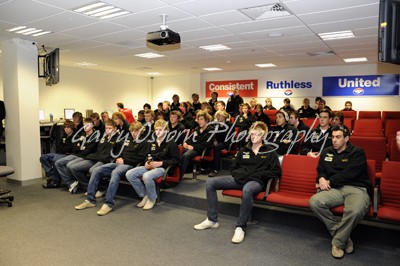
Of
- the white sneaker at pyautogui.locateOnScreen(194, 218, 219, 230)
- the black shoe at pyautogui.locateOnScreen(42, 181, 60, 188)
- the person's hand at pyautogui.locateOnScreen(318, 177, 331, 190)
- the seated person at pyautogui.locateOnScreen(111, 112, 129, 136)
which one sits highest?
the seated person at pyautogui.locateOnScreen(111, 112, 129, 136)

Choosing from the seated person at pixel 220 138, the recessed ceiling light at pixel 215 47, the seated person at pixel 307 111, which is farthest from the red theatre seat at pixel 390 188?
the seated person at pixel 307 111

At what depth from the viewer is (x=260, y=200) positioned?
370 cm

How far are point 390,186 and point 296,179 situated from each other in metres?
0.96

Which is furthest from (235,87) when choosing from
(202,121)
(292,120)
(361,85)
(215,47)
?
(202,121)

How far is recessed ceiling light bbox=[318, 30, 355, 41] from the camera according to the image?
5660 mm

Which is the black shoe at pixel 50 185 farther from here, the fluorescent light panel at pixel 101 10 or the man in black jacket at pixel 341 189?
the man in black jacket at pixel 341 189

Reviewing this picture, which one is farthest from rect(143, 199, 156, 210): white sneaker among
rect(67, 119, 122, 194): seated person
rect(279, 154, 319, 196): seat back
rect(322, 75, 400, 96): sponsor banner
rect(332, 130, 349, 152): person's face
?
rect(322, 75, 400, 96): sponsor banner

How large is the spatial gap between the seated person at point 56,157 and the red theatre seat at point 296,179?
4.05 m

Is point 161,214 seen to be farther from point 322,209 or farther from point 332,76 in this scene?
point 332,76

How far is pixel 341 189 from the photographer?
3359 mm

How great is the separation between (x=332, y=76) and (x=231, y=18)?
6.90m

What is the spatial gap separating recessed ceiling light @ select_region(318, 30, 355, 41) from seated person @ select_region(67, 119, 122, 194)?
4068mm

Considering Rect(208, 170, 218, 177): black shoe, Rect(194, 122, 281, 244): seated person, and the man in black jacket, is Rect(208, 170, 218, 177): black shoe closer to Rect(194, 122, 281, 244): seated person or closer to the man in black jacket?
Rect(194, 122, 281, 244): seated person

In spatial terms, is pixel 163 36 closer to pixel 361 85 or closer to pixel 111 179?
pixel 111 179
